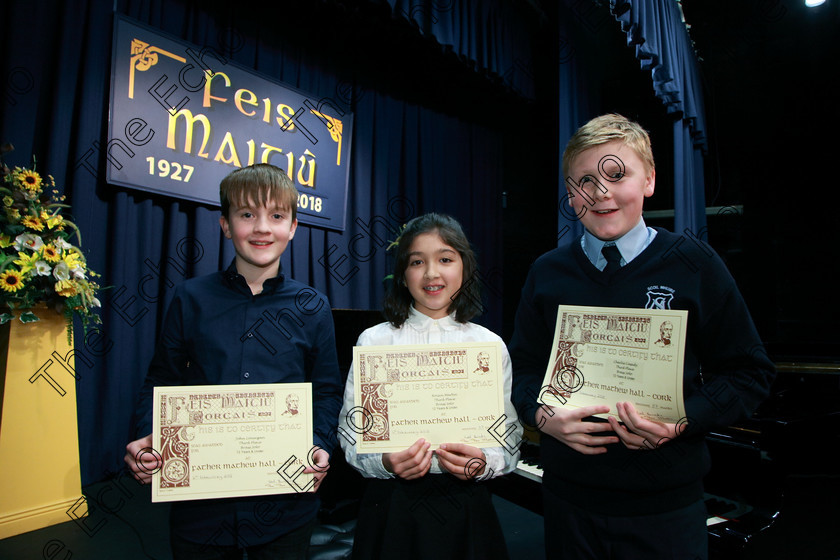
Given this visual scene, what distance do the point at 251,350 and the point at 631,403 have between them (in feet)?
3.24

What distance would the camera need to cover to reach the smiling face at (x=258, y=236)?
1.35 m

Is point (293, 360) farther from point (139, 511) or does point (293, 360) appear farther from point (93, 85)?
point (93, 85)

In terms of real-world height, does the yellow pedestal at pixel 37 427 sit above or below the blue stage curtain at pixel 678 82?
below

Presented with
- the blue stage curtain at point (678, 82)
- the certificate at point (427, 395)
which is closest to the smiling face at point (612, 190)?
the certificate at point (427, 395)

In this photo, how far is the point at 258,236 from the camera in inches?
53.2

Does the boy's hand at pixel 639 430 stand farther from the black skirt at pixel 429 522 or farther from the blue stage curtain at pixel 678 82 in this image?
the blue stage curtain at pixel 678 82

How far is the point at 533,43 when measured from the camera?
4934 mm

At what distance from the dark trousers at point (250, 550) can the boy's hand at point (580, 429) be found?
2.50 feet

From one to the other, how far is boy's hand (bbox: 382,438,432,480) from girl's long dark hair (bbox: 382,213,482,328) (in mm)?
419

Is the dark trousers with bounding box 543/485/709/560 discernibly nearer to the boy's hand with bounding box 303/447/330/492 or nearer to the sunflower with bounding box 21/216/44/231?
the boy's hand with bounding box 303/447/330/492

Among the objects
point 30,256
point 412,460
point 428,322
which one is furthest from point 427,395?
point 30,256

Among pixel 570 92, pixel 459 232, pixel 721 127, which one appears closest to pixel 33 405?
pixel 459 232

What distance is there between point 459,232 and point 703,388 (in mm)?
798

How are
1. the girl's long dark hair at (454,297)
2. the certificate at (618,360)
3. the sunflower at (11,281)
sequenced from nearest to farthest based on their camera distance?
the certificate at (618,360), the girl's long dark hair at (454,297), the sunflower at (11,281)
